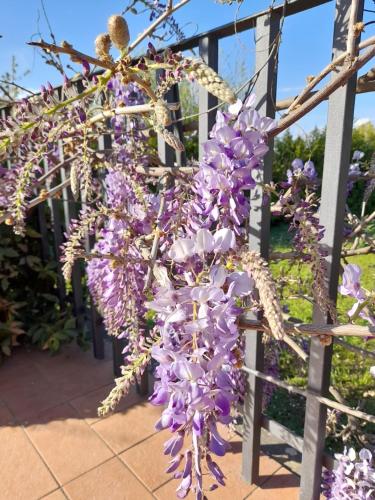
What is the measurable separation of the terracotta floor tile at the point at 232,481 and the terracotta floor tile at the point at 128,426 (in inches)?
11.5

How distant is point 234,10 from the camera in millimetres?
1112

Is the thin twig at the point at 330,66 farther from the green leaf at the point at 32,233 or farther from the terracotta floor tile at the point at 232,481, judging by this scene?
the green leaf at the point at 32,233

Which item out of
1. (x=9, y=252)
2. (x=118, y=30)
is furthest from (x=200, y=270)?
(x=9, y=252)

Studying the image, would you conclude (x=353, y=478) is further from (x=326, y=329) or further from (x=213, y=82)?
(x=213, y=82)

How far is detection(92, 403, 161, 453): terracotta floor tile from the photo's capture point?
5.56ft

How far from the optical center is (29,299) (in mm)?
2568

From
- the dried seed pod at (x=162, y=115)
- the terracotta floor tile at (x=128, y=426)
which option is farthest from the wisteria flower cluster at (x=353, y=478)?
the dried seed pod at (x=162, y=115)

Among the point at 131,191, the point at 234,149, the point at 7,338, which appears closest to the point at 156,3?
the point at 131,191

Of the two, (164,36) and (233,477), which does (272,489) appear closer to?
(233,477)

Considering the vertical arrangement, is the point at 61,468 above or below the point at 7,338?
below

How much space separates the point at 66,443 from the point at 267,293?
1.53m

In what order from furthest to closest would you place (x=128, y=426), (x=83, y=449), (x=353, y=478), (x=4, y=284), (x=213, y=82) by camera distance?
(x=4, y=284), (x=128, y=426), (x=83, y=449), (x=353, y=478), (x=213, y=82)

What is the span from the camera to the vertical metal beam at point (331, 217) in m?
0.94

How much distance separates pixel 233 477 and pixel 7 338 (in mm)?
1561
